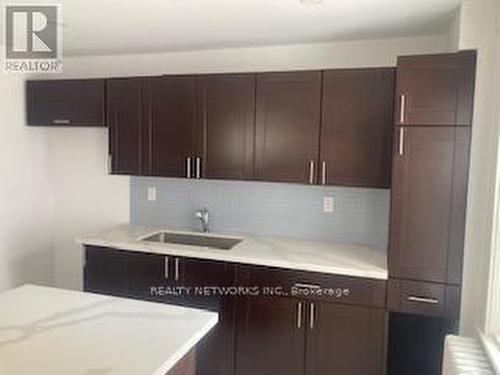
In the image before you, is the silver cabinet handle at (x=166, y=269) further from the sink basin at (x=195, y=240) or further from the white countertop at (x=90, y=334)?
the white countertop at (x=90, y=334)

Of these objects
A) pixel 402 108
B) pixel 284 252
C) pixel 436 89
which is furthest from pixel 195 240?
pixel 436 89

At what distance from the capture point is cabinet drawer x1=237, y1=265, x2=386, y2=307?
247 cm

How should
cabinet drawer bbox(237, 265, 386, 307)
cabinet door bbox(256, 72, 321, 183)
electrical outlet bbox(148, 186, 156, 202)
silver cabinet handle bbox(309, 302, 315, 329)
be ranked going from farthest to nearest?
electrical outlet bbox(148, 186, 156, 202) → cabinet door bbox(256, 72, 321, 183) → silver cabinet handle bbox(309, 302, 315, 329) → cabinet drawer bbox(237, 265, 386, 307)

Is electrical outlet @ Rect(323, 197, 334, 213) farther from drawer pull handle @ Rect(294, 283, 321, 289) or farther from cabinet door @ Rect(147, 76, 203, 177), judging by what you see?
cabinet door @ Rect(147, 76, 203, 177)

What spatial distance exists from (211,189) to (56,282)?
5.97 ft

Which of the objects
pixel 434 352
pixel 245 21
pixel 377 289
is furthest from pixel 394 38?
pixel 434 352

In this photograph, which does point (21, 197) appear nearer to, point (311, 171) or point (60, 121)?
point (60, 121)

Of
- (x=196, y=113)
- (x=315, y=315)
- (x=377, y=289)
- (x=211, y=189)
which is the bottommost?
(x=315, y=315)

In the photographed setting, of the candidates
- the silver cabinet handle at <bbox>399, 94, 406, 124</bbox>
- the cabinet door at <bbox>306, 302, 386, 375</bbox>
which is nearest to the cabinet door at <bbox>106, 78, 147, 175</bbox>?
the cabinet door at <bbox>306, 302, 386, 375</bbox>

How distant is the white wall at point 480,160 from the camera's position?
2.15m

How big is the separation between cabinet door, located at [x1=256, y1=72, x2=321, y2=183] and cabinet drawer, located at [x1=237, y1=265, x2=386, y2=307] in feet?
2.02

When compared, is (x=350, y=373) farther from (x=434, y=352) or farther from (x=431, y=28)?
(x=431, y=28)

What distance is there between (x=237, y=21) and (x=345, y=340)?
6.58 feet

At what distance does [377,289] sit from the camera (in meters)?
2.45
